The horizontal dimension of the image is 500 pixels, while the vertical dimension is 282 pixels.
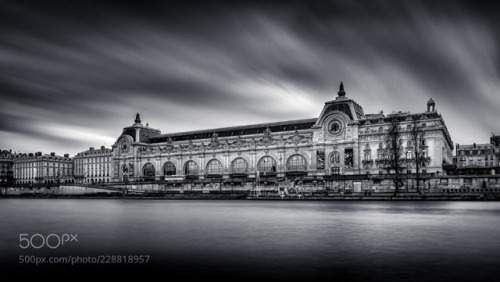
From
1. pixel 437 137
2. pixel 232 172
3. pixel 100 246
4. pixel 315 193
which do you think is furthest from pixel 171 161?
pixel 100 246

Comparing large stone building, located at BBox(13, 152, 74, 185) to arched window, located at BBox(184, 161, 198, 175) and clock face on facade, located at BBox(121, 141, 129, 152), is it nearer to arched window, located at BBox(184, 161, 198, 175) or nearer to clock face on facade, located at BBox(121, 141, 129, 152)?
clock face on facade, located at BBox(121, 141, 129, 152)

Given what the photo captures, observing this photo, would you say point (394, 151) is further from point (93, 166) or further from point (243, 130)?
point (93, 166)

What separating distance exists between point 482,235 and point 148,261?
1503cm

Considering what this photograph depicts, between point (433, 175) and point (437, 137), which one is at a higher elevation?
point (437, 137)

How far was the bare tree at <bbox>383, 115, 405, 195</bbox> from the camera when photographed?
74875 millimetres

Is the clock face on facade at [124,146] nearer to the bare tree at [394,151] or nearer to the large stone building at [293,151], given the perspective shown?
the large stone building at [293,151]

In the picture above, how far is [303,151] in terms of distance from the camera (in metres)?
105

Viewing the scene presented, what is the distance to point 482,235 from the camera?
20.0m

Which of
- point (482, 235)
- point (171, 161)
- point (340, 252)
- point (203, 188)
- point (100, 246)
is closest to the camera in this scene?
point (340, 252)

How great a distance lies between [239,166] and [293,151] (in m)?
16.3

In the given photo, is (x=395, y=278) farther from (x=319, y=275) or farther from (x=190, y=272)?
(x=190, y=272)

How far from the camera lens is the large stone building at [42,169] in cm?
17038

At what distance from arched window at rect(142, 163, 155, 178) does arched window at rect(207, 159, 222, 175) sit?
2079cm
